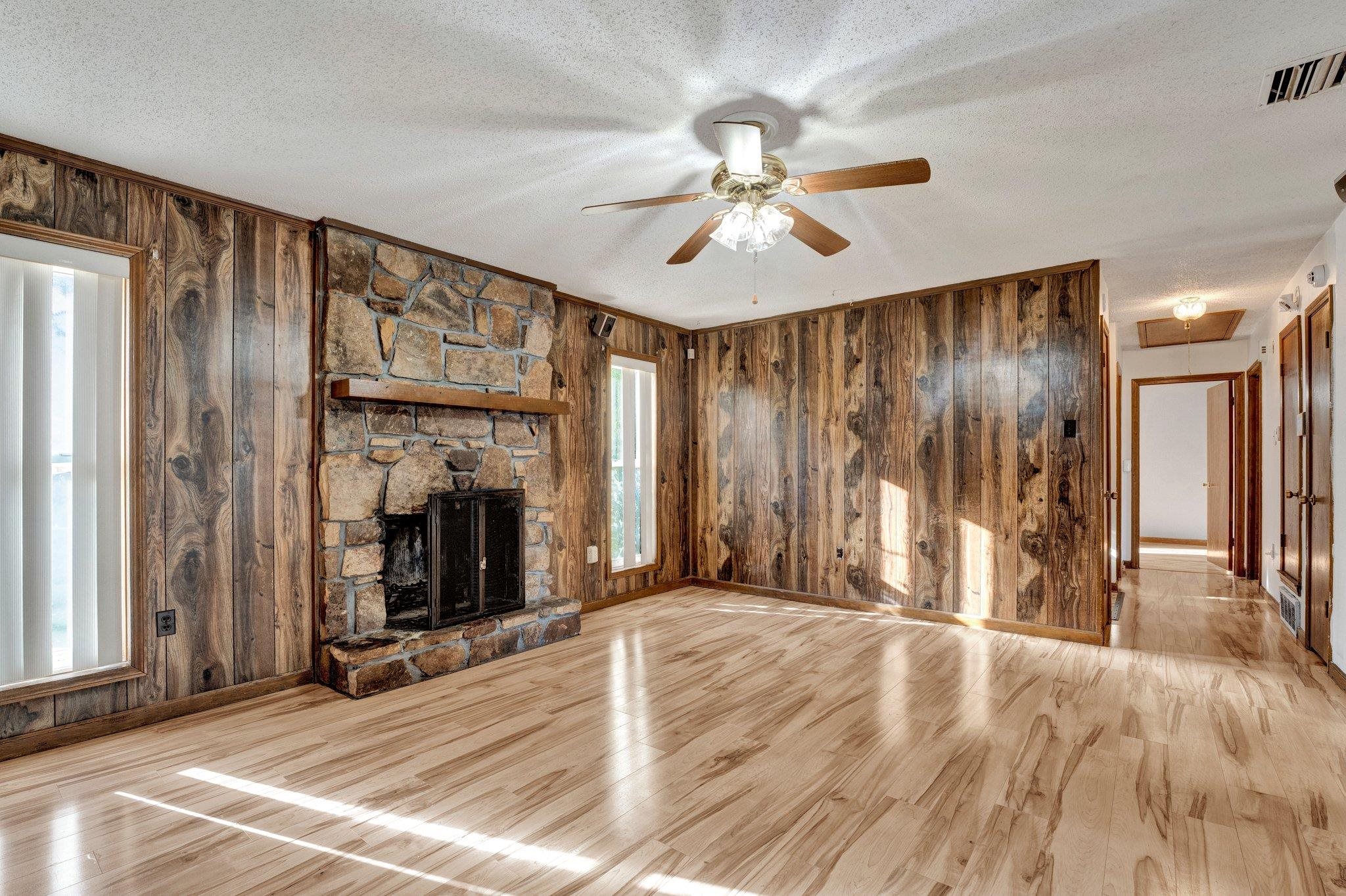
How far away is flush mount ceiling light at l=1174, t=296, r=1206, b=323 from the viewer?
16.0ft

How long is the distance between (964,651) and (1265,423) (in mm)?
3664

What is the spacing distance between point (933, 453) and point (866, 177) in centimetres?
306

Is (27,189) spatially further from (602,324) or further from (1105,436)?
(1105,436)

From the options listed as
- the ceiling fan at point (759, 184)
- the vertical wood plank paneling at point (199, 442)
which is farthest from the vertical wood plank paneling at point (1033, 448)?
the vertical wood plank paneling at point (199, 442)

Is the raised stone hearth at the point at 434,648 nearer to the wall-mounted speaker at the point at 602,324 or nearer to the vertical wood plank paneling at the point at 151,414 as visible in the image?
the vertical wood plank paneling at the point at 151,414

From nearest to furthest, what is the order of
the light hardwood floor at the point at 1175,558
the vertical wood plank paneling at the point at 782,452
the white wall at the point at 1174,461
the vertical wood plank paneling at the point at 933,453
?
the vertical wood plank paneling at the point at 933,453, the vertical wood plank paneling at the point at 782,452, the light hardwood floor at the point at 1175,558, the white wall at the point at 1174,461

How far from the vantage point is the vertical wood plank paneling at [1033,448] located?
435 cm

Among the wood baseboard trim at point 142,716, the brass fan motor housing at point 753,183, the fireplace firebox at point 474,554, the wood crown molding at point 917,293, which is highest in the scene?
A: the wood crown molding at point 917,293

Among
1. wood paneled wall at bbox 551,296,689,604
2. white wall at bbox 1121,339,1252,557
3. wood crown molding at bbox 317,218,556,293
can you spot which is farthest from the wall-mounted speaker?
white wall at bbox 1121,339,1252,557

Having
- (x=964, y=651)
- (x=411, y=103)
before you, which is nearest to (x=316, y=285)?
(x=411, y=103)

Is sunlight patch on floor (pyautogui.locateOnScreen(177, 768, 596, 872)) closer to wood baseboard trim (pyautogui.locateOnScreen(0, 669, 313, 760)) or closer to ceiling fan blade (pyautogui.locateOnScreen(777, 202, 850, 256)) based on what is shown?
wood baseboard trim (pyautogui.locateOnScreen(0, 669, 313, 760))

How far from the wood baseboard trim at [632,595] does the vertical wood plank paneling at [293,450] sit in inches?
76.6

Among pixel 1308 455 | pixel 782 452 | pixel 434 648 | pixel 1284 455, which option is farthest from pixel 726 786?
pixel 1284 455

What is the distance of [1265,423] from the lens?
5.31 metres
